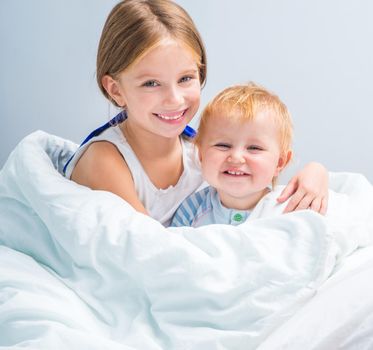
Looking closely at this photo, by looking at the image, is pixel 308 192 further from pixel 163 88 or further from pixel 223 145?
pixel 163 88

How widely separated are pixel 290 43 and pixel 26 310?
1.48 metres

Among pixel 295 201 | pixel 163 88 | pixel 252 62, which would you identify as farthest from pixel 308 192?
pixel 252 62

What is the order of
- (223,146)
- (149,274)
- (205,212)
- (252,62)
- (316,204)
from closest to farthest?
(149,274) < (316,204) < (223,146) < (205,212) < (252,62)

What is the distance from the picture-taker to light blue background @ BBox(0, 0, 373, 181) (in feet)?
7.44

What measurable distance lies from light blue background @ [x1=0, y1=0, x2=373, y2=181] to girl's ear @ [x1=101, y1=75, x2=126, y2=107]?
0.77 metres

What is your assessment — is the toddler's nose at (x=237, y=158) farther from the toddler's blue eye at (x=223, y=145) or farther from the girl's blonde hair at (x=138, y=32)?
the girl's blonde hair at (x=138, y=32)

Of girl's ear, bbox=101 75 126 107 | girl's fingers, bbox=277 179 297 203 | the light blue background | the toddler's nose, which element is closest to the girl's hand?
girl's fingers, bbox=277 179 297 203

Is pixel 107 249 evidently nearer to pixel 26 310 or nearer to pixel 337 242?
pixel 26 310

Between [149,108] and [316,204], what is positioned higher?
[149,108]

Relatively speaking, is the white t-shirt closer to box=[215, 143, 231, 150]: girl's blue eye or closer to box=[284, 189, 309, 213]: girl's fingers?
box=[215, 143, 231, 150]: girl's blue eye

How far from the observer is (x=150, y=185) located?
166 centimetres

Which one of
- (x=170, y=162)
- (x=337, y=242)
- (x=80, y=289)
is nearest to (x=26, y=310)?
(x=80, y=289)

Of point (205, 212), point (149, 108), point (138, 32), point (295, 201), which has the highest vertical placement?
point (138, 32)

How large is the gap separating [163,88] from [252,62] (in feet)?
2.84
